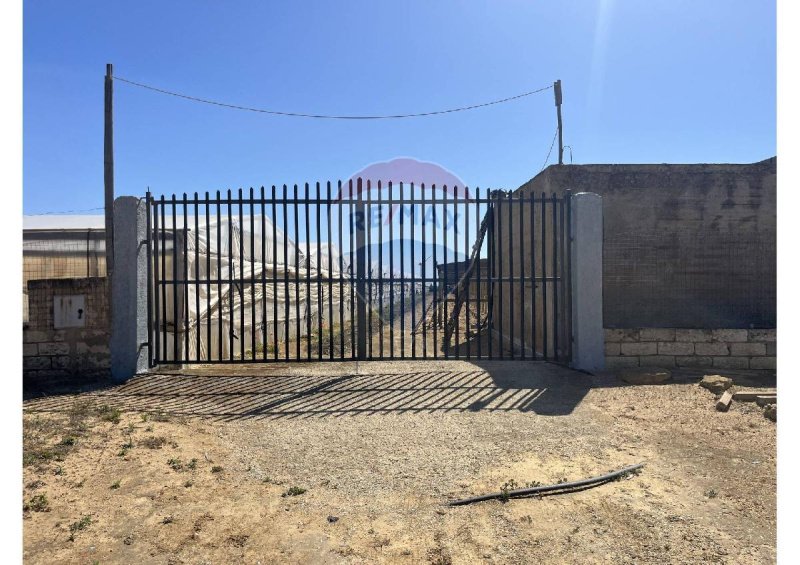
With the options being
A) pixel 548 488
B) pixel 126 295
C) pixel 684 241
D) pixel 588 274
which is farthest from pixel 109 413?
pixel 684 241

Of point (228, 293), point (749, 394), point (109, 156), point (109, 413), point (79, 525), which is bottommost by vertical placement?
point (79, 525)

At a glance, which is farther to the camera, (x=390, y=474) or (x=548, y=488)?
(x=390, y=474)

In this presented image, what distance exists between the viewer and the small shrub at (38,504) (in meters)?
3.25

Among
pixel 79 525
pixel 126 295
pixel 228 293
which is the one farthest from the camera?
pixel 228 293

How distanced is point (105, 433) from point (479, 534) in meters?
3.87

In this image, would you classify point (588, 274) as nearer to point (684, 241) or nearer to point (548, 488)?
point (684, 241)

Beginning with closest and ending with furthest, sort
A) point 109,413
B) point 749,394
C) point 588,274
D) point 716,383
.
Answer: point 109,413, point 749,394, point 716,383, point 588,274

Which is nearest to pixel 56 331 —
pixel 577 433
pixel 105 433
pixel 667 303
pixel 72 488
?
pixel 105 433

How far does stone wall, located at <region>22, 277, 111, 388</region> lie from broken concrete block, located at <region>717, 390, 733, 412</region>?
8.12 m

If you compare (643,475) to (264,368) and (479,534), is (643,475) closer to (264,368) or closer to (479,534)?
(479,534)

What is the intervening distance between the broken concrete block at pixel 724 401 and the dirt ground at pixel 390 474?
4.3 inches

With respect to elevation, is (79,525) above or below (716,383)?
below

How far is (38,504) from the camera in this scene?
329 cm

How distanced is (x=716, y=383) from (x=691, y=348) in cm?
118
